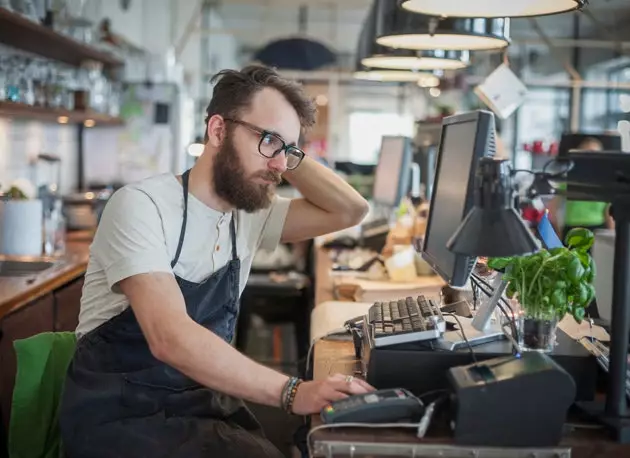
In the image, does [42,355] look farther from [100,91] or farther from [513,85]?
[100,91]

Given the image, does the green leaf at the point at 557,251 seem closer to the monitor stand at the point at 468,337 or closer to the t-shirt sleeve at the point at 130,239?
the monitor stand at the point at 468,337

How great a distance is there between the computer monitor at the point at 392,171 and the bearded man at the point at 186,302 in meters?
2.57

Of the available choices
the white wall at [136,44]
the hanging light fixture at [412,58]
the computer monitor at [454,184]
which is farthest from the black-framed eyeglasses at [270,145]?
the white wall at [136,44]

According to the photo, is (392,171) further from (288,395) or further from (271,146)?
(288,395)

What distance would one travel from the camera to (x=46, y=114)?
4902 millimetres

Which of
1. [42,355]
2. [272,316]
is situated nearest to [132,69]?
[272,316]

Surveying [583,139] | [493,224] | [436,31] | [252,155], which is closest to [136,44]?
[583,139]

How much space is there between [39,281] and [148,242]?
1.63 m

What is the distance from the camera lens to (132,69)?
698 cm

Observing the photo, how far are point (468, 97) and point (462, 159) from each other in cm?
1073

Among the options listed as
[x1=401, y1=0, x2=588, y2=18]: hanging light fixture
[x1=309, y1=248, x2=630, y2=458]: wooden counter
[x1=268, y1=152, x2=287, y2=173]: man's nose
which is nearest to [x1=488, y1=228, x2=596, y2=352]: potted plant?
[x1=309, y1=248, x2=630, y2=458]: wooden counter

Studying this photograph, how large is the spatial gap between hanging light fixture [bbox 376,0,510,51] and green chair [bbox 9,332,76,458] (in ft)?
4.79

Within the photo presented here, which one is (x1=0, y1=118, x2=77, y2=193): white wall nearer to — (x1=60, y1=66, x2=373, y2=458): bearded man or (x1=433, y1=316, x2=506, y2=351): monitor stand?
(x1=60, y1=66, x2=373, y2=458): bearded man

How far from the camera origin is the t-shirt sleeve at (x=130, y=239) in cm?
196
